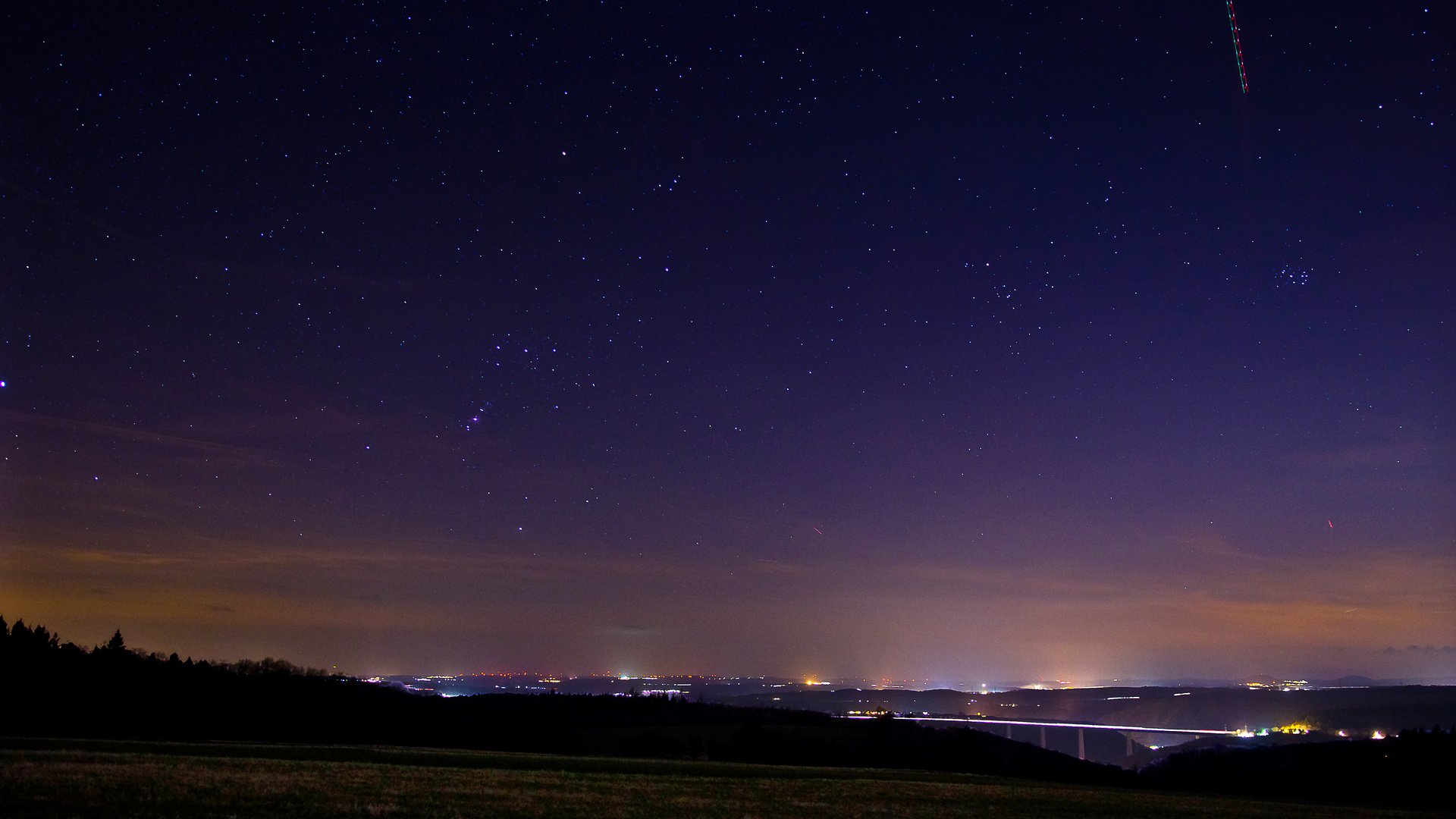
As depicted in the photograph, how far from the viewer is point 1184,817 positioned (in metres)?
23.1

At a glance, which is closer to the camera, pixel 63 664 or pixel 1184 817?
pixel 1184 817

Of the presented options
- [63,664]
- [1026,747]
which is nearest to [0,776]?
[63,664]

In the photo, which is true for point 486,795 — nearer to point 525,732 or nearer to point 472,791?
point 472,791

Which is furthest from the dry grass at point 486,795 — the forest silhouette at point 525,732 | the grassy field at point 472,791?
the forest silhouette at point 525,732

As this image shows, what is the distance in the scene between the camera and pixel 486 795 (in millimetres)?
20266

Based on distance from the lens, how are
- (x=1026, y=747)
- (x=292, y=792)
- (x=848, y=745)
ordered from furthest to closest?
1. (x=1026, y=747)
2. (x=848, y=745)
3. (x=292, y=792)

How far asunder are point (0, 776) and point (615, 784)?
14.3 m

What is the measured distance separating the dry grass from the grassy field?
0.05m

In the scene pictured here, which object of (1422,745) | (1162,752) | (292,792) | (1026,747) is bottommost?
(1162,752)

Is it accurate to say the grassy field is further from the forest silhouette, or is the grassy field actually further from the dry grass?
the forest silhouette

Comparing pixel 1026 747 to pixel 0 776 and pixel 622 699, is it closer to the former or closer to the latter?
pixel 622 699

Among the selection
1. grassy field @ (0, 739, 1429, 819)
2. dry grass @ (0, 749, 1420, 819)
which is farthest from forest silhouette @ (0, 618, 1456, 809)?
dry grass @ (0, 749, 1420, 819)

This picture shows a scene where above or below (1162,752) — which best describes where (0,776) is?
above

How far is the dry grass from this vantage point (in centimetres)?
1608
